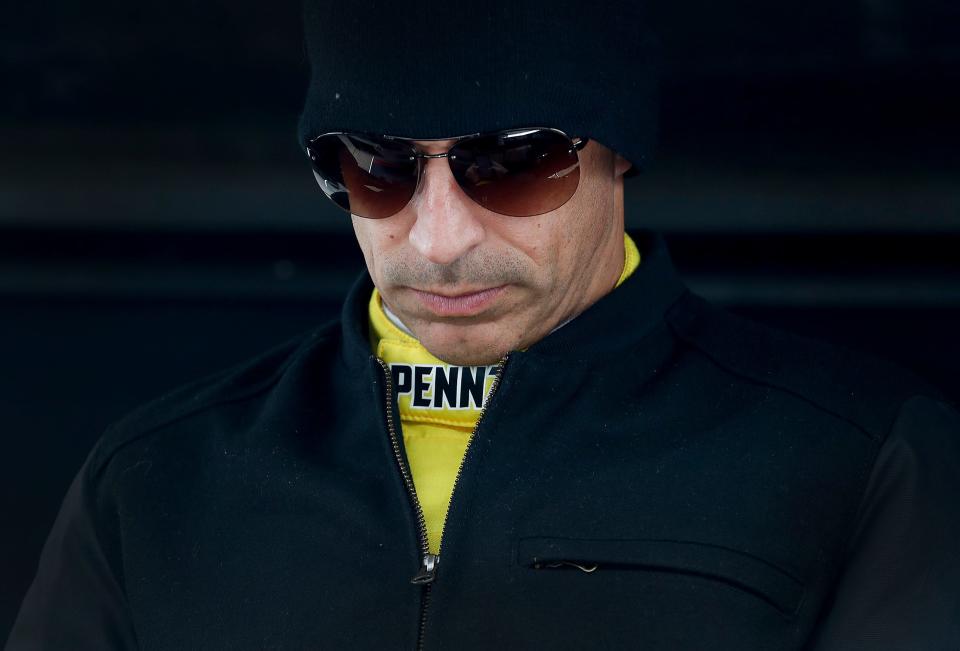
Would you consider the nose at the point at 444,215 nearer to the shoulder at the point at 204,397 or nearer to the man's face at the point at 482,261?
the man's face at the point at 482,261

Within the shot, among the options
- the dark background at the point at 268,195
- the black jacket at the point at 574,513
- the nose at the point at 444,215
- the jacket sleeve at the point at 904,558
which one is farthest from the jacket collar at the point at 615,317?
the dark background at the point at 268,195

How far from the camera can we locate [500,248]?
158 centimetres

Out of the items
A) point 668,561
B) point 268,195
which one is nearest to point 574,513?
point 668,561

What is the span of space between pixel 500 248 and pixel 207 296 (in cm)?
106

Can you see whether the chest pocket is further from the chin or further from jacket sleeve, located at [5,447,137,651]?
jacket sleeve, located at [5,447,137,651]

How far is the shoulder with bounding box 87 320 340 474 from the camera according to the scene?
5.89ft

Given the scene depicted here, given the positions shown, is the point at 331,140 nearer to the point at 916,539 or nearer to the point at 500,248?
the point at 500,248

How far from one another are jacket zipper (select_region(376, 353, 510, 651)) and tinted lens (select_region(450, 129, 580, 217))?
18 centimetres

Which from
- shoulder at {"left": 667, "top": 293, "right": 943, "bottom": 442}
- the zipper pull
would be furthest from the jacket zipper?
shoulder at {"left": 667, "top": 293, "right": 943, "bottom": 442}

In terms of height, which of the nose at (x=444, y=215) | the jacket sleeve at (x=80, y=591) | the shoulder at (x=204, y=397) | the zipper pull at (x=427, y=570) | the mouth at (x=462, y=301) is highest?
the nose at (x=444, y=215)

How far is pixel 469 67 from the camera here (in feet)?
5.01

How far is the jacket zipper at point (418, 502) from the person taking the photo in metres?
1.54

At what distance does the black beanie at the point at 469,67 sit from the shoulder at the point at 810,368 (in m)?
0.28

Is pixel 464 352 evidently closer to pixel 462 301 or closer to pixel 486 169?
pixel 462 301
